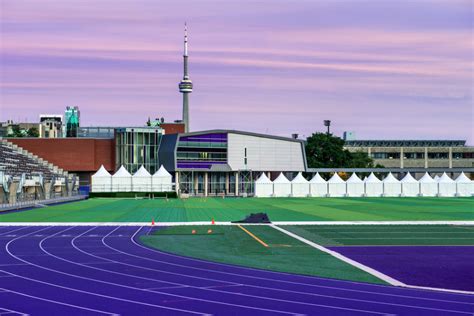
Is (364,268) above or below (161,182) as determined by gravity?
below

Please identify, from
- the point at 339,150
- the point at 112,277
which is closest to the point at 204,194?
the point at 339,150

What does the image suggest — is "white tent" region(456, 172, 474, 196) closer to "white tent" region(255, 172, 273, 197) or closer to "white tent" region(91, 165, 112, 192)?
"white tent" region(255, 172, 273, 197)

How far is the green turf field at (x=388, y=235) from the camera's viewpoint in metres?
32.4

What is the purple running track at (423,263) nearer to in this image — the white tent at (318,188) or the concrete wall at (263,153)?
the white tent at (318,188)

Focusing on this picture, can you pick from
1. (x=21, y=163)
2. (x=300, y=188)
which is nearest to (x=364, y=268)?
(x=300, y=188)

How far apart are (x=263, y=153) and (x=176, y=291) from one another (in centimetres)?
10149

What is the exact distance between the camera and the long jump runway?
645 inches

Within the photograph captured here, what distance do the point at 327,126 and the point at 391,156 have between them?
33.4 m

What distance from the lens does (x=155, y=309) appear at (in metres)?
16.4

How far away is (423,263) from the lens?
2534 centimetres

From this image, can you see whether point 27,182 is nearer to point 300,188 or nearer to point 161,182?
point 161,182

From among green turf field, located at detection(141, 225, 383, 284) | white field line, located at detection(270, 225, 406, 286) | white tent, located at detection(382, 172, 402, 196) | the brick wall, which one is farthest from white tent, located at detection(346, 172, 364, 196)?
white field line, located at detection(270, 225, 406, 286)

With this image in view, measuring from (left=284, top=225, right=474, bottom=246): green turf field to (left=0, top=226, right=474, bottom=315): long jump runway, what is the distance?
1043 centimetres

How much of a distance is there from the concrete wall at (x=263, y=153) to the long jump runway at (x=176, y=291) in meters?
91.5
